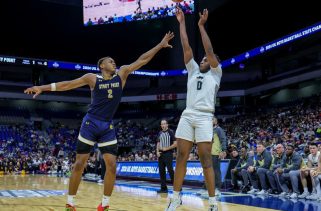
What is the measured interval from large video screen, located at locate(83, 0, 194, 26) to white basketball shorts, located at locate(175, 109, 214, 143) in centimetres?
2473

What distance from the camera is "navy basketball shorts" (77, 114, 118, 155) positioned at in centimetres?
485

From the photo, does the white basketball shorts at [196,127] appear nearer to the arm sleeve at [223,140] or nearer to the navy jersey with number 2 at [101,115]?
the navy jersey with number 2 at [101,115]

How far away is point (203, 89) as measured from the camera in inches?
185

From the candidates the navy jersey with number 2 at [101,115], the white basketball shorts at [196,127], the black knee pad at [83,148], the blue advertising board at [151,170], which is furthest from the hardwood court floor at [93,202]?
the blue advertising board at [151,170]

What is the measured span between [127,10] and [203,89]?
87.8 feet

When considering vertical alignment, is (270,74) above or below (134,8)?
below

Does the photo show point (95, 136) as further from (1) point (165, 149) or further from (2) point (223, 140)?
(1) point (165, 149)

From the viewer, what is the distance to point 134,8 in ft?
98.4

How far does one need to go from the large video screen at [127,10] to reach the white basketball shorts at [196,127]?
24.7 meters

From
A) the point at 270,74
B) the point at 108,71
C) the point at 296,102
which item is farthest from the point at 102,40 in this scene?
the point at 108,71

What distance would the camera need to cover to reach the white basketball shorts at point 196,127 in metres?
4.60

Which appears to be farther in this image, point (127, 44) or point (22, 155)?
point (127, 44)

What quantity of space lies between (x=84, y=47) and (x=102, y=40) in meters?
2.04

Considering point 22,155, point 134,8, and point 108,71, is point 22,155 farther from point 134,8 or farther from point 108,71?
point 108,71
